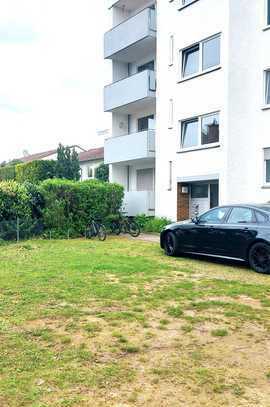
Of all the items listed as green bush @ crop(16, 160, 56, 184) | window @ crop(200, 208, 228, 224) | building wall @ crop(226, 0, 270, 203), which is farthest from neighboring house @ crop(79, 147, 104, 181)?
window @ crop(200, 208, 228, 224)

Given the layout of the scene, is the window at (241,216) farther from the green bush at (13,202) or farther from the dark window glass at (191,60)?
the dark window glass at (191,60)

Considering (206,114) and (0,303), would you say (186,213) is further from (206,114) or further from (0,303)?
(0,303)

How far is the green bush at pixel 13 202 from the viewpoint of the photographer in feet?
57.5

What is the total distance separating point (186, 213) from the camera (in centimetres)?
2050

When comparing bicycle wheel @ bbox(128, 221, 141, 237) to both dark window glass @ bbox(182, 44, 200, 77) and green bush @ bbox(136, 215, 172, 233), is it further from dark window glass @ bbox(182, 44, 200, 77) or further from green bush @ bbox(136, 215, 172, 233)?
dark window glass @ bbox(182, 44, 200, 77)

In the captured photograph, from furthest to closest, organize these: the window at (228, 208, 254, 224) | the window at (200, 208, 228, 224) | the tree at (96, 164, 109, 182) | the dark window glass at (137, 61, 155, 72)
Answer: the tree at (96, 164, 109, 182)
the dark window glass at (137, 61, 155, 72)
the window at (200, 208, 228, 224)
the window at (228, 208, 254, 224)

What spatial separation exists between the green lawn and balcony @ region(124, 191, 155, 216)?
12931 millimetres

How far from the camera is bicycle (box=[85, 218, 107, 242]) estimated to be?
1792cm

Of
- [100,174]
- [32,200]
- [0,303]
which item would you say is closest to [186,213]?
[32,200]

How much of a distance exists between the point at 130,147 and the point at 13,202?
800 centimetres

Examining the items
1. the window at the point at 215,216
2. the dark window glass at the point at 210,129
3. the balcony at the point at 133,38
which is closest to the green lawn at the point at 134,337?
the window at the point at 215,216

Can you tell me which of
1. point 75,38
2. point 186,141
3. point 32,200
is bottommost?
point 32,200

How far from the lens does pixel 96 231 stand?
18.3m

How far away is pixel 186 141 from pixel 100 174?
17.7 meters
